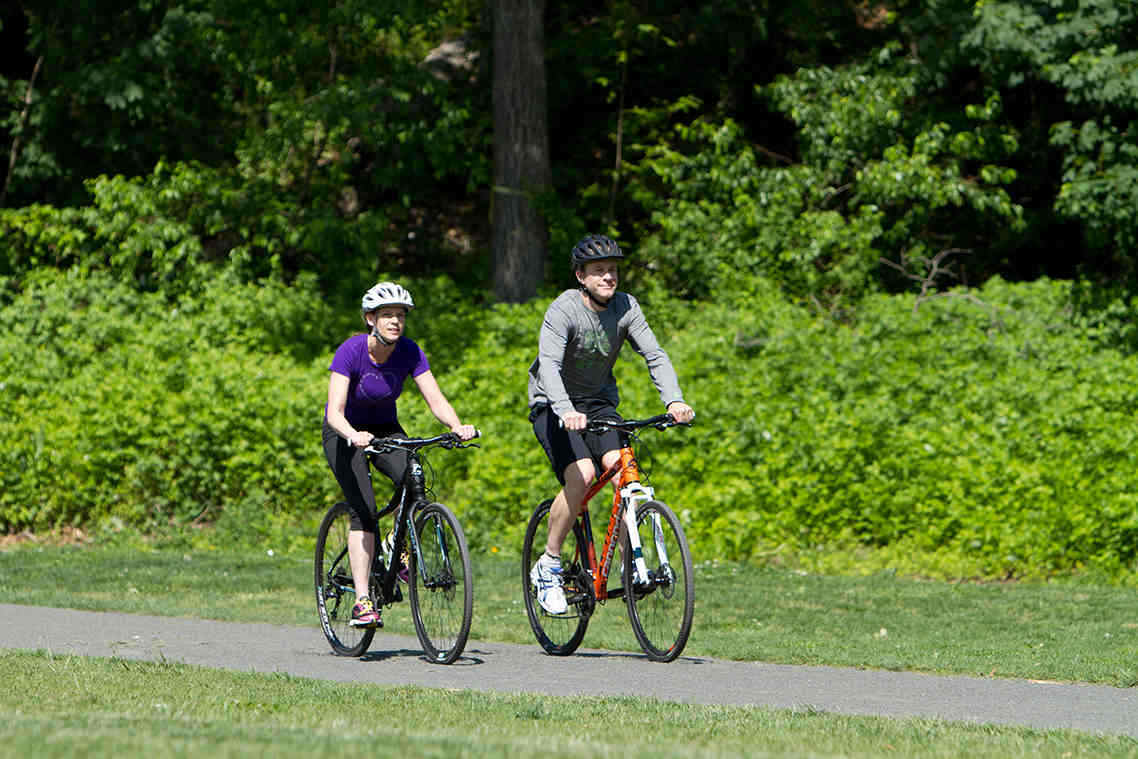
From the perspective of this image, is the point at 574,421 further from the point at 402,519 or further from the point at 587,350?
the point at 402,519

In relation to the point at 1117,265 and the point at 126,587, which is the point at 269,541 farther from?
the point at 1117,265

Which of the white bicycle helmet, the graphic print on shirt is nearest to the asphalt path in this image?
the graphic print on shirt

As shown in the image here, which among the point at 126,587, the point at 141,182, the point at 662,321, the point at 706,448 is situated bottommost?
the point at 126,587

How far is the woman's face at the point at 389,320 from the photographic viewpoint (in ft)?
27.6

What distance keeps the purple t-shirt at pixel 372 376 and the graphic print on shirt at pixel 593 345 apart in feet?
2.69

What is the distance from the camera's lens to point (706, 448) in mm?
14656

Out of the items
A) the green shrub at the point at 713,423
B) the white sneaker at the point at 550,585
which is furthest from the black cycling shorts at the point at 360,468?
the green shrub at the point at 713,423

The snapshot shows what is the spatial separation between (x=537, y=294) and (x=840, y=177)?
4.39m

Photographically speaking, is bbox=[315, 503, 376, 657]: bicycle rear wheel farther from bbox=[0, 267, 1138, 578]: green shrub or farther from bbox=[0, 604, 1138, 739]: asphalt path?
bbox=[0, 267, 1138, 578]: green shrub

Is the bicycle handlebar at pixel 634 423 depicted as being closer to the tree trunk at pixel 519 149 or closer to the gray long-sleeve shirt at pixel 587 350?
the gray long-sleeve shirt at pixel 587 350

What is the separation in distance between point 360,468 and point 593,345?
1.42 m

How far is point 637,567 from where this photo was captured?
27.3 feet

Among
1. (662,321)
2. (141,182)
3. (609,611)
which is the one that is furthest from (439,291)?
(609,611)

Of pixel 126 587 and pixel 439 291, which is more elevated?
pixel 439 291
